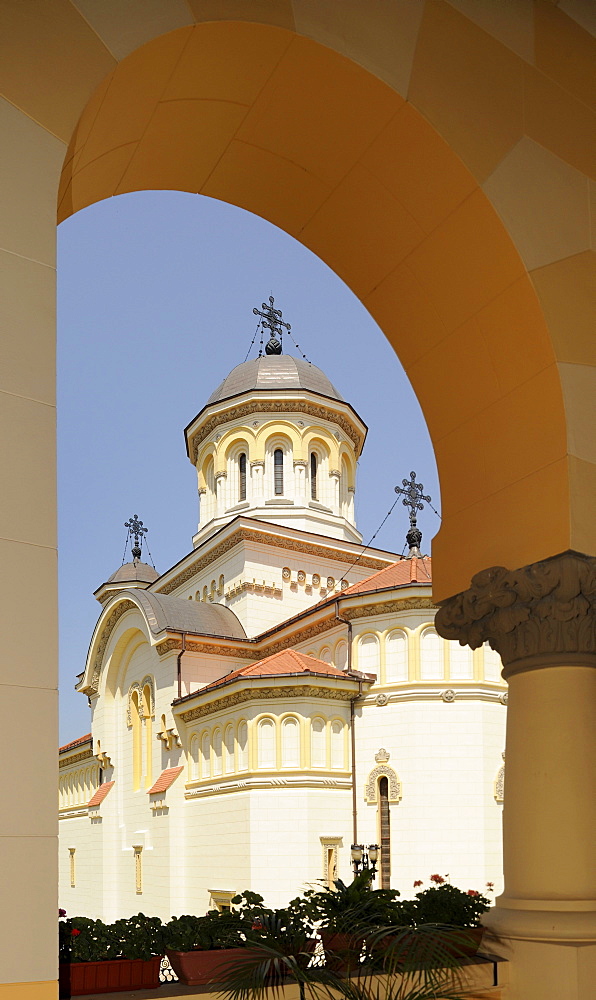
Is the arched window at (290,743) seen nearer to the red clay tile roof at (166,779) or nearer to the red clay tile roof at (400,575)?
the red clay tile roof at (400,575)

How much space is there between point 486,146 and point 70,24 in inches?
75.6

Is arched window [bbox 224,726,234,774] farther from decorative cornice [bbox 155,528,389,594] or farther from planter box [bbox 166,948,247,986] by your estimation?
planter box [bbox 166,948,247,986]

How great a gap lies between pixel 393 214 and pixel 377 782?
17329mm

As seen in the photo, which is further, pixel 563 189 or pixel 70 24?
pixel 563 189

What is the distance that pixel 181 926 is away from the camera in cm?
429

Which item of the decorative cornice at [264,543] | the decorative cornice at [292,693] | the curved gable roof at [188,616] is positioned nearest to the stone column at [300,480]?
the decorative cornice at [264,543]

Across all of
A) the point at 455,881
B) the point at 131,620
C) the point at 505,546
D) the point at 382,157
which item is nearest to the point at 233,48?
the point at 382,157

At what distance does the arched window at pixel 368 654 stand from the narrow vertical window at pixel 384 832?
2345 millimetres

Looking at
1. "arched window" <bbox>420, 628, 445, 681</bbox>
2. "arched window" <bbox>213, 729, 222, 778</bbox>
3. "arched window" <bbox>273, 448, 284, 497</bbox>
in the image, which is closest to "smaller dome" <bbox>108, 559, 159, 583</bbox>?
"arched window" <bbox>273, 448, 284, 497</bbox>

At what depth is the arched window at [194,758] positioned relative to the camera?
77.9ft

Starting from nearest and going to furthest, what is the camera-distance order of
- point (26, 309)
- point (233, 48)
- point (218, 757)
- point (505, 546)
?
1. point (26, 309)
2. point (233, 48)
3. point (505, 546)
4. point (218, 757)

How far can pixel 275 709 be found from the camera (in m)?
20.7

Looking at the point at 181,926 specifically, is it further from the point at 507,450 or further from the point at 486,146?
the point at 486,146

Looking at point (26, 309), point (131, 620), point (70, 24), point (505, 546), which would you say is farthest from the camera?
point (131, 620)
